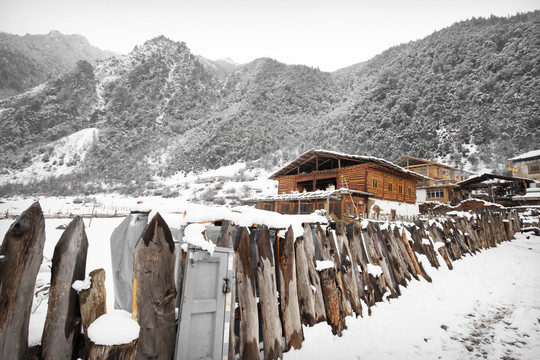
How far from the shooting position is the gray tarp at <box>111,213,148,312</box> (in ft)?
11.7

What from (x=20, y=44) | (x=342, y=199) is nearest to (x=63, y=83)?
(x=20, y=44)

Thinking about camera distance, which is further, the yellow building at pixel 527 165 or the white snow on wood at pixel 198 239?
the yellow building at pixel 527 165

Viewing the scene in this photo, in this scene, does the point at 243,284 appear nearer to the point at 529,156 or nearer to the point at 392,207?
the point at 392,207

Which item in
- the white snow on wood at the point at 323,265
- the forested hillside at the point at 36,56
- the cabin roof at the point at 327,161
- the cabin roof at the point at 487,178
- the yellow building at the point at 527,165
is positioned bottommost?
the white snow on wood at the point at 323,265

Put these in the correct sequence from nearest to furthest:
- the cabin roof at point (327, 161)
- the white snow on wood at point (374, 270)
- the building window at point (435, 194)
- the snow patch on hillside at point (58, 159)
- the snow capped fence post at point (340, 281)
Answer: the snow capped fence post at point (340, 281) → the white snow on wood at point (374, 270) → the cabin roof at point (327, 161) → the building window at point (435, 194) → the snow patch on hillside at point (58, 159)

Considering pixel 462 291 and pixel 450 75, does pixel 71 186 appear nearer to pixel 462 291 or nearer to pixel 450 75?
pixel 462 291

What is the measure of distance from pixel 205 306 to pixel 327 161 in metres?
25.7

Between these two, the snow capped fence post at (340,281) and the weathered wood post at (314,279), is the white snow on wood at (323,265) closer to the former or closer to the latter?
the weathered wood post at (314,279)

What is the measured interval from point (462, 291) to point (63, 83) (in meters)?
115

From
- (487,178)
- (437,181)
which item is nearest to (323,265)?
(487,178)

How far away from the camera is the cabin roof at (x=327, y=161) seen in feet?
73.3

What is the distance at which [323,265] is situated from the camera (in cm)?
382

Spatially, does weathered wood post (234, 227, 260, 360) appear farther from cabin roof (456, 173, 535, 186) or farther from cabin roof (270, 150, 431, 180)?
cabin roof (456, 173, 535, 186)

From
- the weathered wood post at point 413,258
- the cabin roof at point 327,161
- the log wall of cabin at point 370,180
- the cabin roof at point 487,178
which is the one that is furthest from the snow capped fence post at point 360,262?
the cabin roof at point 487,178
